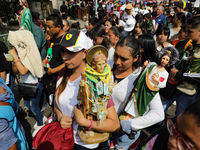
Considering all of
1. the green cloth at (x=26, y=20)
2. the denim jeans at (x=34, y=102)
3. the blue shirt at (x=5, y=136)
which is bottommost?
the denim jeans at (x=34, y=102)

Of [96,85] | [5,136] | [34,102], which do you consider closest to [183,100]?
[96,85]

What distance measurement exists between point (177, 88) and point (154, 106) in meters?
1.28

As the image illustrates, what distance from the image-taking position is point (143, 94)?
148 cm

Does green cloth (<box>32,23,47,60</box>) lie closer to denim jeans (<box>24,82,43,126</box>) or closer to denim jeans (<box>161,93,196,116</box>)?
denim jeans (<box>24,82,43,126</box>)

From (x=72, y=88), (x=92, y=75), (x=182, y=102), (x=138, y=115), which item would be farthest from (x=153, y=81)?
(x=182, y=102)

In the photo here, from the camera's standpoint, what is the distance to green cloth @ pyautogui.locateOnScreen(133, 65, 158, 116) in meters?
1.46

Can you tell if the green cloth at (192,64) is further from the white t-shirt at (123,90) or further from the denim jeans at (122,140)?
the denim jeans at (122,140)

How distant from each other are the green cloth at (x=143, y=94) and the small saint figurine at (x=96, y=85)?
1.47ft

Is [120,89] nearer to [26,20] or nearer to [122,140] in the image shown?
[122,140]

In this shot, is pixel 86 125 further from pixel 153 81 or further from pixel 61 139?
pixel 153 81

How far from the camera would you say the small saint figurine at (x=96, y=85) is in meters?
1.14

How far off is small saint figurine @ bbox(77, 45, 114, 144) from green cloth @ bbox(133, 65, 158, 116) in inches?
17.7

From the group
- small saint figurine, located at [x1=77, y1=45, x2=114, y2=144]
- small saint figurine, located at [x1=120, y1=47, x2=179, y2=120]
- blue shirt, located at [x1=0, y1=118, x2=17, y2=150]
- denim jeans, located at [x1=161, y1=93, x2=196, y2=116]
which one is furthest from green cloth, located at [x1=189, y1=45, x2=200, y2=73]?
blue shirt, located at [x1=0, y1=118, x2=17, y2=150]

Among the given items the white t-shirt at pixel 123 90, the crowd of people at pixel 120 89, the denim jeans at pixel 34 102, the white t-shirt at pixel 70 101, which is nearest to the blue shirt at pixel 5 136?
the crowd of people at pixel 120 89
